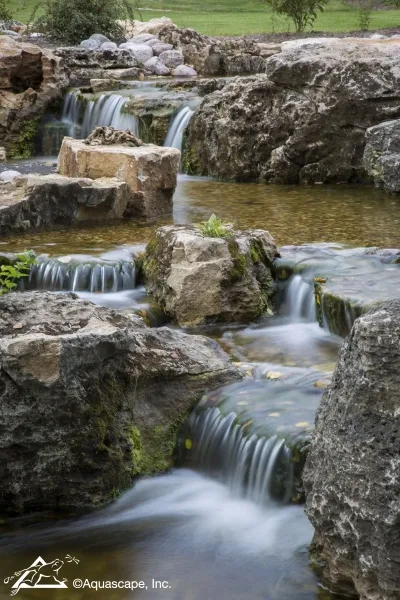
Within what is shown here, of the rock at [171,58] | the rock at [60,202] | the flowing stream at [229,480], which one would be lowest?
the flowing stream at [229,480]

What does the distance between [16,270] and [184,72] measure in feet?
47.0

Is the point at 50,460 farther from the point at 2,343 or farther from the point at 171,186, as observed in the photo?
the point at 171,186

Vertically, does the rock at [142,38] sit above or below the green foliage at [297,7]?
below

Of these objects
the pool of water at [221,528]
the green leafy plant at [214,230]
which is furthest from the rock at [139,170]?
the pool of water at [221,528]

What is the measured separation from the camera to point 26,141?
1805cm

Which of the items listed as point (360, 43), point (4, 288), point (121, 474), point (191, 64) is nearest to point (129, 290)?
point (4, 288)

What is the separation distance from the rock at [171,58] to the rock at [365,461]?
65.6 ft

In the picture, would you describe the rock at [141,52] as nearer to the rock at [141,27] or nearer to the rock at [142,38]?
the rock at [142,38]

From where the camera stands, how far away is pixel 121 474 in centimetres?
599

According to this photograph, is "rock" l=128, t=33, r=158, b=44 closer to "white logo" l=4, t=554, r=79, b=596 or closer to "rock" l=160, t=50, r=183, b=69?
"rock" l=160, t=50, r=183, b=69

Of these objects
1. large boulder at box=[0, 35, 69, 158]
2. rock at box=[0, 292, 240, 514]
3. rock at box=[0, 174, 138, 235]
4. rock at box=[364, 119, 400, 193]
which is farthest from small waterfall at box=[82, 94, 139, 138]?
rock at box=[0, 292, 240, 514]

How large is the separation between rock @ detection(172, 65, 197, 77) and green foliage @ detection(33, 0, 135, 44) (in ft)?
13.1

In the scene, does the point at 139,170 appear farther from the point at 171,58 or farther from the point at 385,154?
the point at 171,58

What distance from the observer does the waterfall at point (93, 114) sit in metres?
17.2
